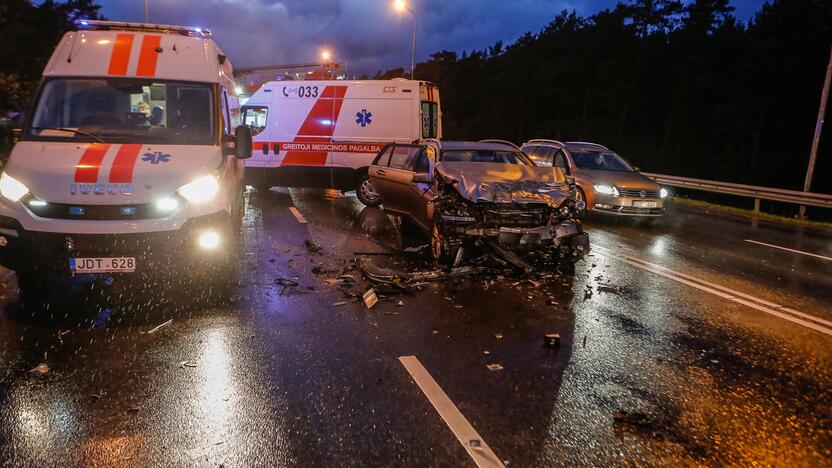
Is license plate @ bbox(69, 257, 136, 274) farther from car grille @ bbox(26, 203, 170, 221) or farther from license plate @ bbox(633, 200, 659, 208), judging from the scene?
license plate @ bbox(633, 200, 659, 208)

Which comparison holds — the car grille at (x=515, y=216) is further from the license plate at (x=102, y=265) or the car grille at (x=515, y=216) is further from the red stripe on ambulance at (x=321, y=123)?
the red stripe on ambulance at (x=321, y=123)

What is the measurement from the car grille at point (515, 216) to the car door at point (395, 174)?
7.93ft

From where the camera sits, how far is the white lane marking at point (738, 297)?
234 inches

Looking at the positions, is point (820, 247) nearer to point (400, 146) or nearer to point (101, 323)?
point (400, 146)

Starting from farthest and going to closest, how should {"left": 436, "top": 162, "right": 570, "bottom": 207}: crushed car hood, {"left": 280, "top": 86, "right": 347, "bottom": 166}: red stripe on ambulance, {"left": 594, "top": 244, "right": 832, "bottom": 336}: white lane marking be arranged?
{"left": 280, "top": 86, "right": 347, "bottom": 166}: red stripe on ambulance < {"left": 436, "top": 162, "right": 570, "bottom": 207}: crushed car hood < {"left": 594, "top": 244, "right": 832, "bottom": 336}: white lane marking

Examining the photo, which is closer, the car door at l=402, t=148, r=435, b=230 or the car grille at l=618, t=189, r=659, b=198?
the car door at l=402, t=148, r=435, b=230

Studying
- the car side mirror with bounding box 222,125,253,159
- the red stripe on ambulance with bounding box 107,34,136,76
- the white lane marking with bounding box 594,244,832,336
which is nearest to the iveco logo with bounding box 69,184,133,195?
the car side mirror with bounding box 222,125,253,159

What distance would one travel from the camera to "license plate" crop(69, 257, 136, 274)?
5.32 meters

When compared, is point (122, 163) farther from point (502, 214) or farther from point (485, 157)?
point (485, 157)

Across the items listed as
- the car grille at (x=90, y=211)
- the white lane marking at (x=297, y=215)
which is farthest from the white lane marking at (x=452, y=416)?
the white lane marking at (x=297, y=215)

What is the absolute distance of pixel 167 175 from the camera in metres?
5.63

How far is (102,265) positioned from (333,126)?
8.93m

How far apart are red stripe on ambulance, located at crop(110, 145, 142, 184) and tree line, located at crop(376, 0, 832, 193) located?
37.4 metres

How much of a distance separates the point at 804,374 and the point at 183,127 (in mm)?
6500
